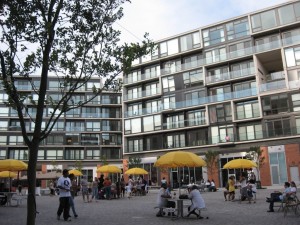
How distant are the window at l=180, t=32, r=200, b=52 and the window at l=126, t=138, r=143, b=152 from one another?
15.8 m

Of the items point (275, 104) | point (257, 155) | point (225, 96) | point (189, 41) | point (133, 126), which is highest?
point (189, 41)

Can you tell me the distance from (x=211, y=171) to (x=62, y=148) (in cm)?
3499

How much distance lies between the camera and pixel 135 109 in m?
56.7

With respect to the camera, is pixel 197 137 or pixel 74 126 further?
pixel 74 126

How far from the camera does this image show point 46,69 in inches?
257

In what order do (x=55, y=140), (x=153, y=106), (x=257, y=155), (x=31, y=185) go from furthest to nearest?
(x=55, y=140) < (x=153, y=106) < (x=257, y=155) < (x=31, y=185)

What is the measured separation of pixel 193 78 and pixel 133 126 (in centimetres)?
1261

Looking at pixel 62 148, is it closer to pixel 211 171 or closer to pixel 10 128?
pixel 10 128

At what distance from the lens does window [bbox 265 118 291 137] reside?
135 ft

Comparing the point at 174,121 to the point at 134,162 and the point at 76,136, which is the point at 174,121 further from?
the point at 76,136

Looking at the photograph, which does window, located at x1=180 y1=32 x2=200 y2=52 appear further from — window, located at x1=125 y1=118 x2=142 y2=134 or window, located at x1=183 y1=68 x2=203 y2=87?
window, located at x1=125 y1=118 x2=142 y2=134

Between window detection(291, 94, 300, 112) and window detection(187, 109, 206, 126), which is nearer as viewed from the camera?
window detection(291, 94, 300, 112)

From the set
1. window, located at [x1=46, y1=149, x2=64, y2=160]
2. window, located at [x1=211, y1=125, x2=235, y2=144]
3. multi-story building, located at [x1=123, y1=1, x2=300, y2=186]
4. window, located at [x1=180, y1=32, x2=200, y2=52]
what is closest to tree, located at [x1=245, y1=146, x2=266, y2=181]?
multi-story building, located at [x1=123, y1=1, x2=300, y2=186]

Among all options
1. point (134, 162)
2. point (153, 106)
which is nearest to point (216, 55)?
point (153, 106)
